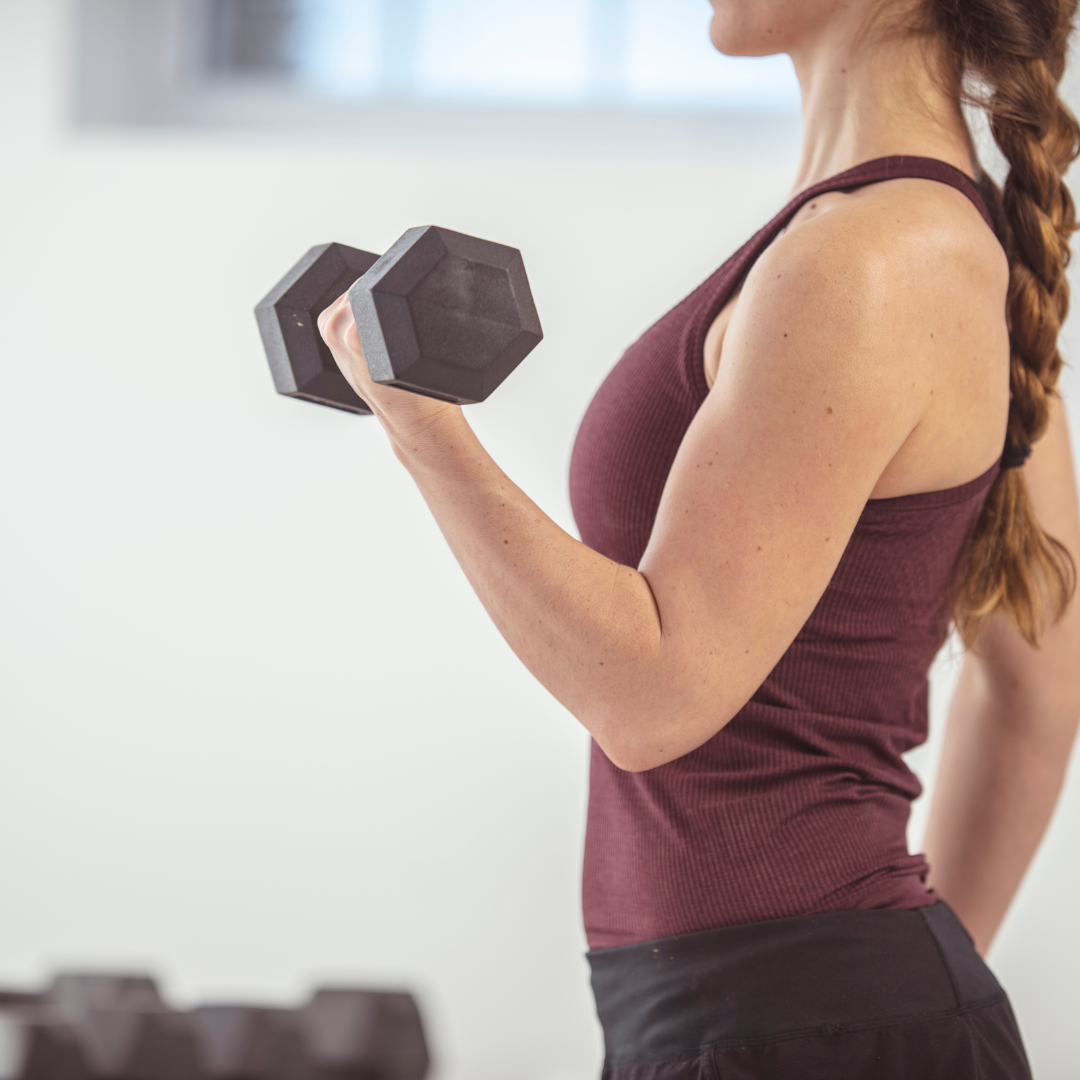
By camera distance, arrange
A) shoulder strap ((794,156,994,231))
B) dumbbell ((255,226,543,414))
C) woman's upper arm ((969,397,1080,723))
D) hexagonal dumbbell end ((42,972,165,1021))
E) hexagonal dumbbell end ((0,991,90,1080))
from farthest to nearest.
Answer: hexagonal dumbbell end ((42,972,165,1021)), hexagonal dumbbell end ((0,991,90,1080)), woman's upper arm ((969,397,1080,723)), shoulder strap ((794,156,994,231)), dumbbell ((255,226,543,414))

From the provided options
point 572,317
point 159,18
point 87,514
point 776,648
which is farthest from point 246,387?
point 776,648

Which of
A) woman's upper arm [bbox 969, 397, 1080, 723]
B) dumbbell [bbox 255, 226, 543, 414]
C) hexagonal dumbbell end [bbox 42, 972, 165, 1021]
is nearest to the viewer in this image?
dumbbell [bbox 255, 226, 543, 414]

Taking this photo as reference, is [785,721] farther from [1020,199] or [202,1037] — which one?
[202,1037]

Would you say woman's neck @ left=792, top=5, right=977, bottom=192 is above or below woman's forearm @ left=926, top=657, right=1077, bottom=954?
above

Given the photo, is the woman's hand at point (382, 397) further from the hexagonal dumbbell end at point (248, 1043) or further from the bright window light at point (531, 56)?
the bright window light at point (531, 56)

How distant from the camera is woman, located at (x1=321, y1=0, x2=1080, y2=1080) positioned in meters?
0.50

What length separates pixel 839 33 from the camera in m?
0.67

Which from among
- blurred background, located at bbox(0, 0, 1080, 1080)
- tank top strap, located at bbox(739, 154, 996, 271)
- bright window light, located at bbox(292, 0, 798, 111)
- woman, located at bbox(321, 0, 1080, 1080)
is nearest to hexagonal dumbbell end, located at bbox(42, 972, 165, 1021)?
blurred background, located at bbox(0, 0, 1080, 1080)

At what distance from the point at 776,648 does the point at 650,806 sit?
17 centimetres

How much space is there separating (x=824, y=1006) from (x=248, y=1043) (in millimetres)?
1056

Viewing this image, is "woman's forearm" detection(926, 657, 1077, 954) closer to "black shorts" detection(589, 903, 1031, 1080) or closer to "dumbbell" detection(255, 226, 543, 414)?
"black shorts" detection(589, 903, 1031, 1080)

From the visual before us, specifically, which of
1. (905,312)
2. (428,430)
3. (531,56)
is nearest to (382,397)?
(428,430)

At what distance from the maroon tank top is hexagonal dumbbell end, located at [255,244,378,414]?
166mm

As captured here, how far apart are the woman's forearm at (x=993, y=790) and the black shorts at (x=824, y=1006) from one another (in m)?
0.24
